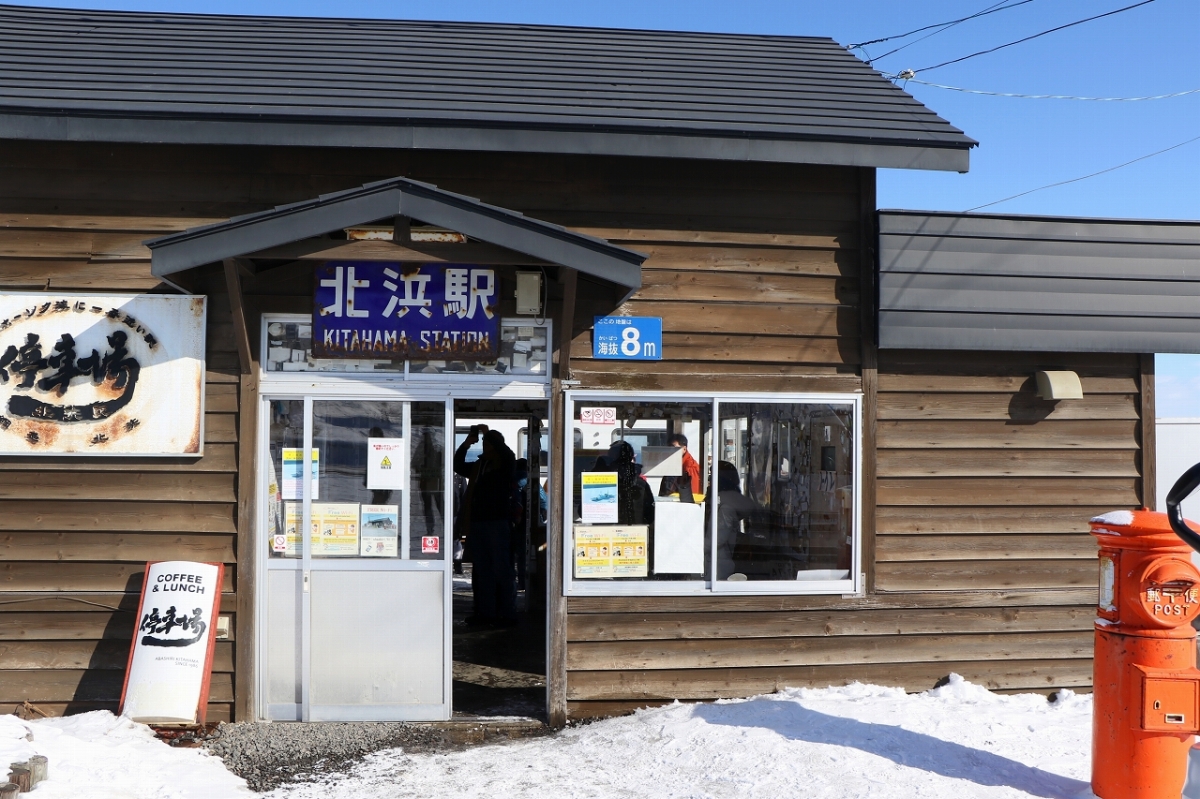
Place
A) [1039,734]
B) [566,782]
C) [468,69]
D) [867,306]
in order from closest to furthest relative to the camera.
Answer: [566,782], [1039,734], [867,306], [468,69]

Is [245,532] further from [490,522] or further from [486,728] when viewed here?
[490,522]

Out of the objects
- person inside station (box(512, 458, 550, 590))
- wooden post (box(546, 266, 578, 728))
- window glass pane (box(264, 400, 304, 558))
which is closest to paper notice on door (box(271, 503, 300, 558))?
window glass pane (box(264, 400, 304, 558))

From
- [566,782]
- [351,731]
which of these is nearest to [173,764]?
[351,731]

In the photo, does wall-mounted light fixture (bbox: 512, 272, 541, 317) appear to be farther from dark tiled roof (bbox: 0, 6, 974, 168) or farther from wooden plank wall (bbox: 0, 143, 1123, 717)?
dark tiled roof (bbox: 0, 6, 974, 168)

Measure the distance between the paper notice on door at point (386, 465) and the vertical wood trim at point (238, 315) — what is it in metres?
0.95

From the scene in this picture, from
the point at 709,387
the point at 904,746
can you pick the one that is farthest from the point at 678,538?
the point at 904,746

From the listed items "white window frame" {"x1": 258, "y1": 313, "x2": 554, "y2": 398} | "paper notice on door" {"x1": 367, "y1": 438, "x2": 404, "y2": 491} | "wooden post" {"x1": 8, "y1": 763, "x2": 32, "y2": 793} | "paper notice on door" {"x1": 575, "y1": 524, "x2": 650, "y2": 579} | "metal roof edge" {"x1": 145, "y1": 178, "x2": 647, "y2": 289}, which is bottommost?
"wooden post" {"x1": 8, "y1": 763, "x2": 32, "y2": 793}

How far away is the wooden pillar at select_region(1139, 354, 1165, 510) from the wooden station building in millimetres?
25

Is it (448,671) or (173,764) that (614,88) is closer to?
(448,671)

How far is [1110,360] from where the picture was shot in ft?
23.4

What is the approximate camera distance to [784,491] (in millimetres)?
6949

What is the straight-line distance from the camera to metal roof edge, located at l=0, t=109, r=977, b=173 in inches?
239

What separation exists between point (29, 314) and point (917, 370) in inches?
242

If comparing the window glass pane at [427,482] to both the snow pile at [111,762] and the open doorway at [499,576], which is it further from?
the snow pile at [111,762]
